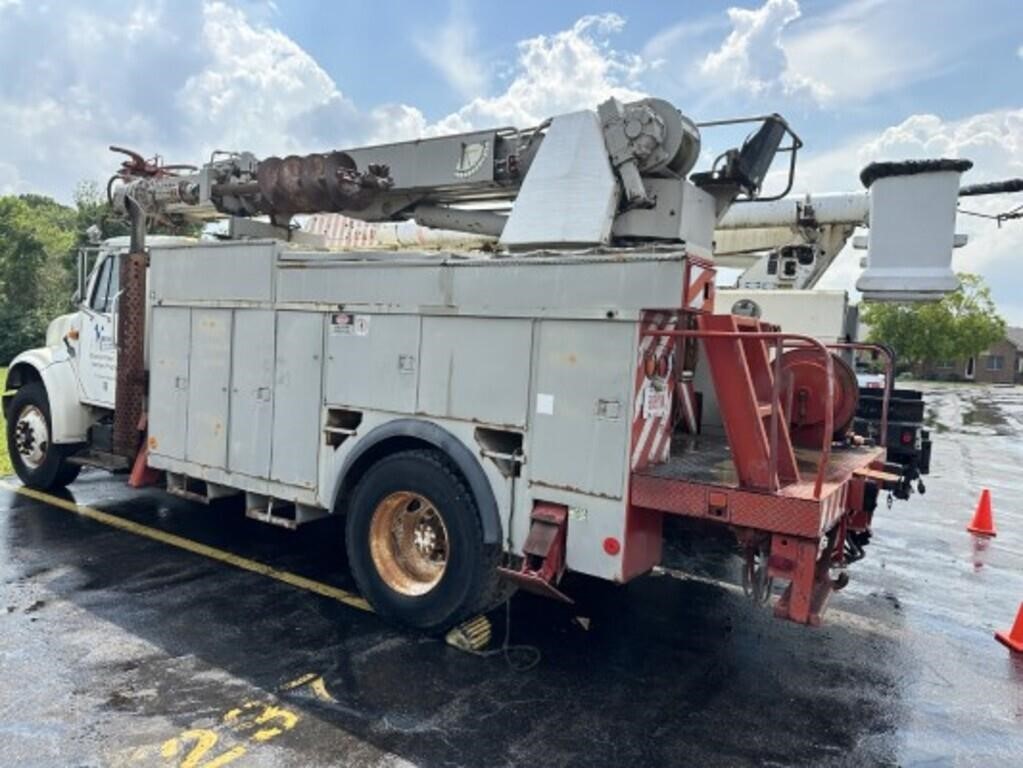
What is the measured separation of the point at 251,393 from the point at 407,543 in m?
1.82

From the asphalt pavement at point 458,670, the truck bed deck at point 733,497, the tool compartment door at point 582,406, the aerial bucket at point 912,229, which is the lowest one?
the asphalt pavement at point 458,670

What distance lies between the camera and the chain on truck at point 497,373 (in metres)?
4.30

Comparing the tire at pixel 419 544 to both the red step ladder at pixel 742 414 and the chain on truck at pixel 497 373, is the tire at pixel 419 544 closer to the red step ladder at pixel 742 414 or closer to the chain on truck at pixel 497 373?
the chain on truck at pixel 497 373

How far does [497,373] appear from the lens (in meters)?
4.77

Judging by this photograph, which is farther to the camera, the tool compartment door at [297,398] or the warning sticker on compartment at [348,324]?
the tool compartment door at [297,398]

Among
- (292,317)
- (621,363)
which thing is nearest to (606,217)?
(621,363)

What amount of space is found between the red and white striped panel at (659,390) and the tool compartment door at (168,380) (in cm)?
414

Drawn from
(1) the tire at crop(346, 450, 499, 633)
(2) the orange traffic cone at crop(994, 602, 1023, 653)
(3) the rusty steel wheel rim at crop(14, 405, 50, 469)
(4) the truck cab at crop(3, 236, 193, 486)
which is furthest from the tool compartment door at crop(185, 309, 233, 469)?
(2) the orange traffic cone at crop(994, 602, 1023, 653)

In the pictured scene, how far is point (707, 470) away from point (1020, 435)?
2135 centimetres

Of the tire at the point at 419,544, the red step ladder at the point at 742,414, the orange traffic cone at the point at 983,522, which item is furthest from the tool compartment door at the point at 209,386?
the orange traffic cone at the point at 983,522

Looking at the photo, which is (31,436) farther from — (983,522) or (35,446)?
(983,522)

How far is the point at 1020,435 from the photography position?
848 inches

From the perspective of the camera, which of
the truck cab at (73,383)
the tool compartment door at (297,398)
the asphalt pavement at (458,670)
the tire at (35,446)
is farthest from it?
the tire at (35,446)

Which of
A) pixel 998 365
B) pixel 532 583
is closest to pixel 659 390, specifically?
pixel 532 583
